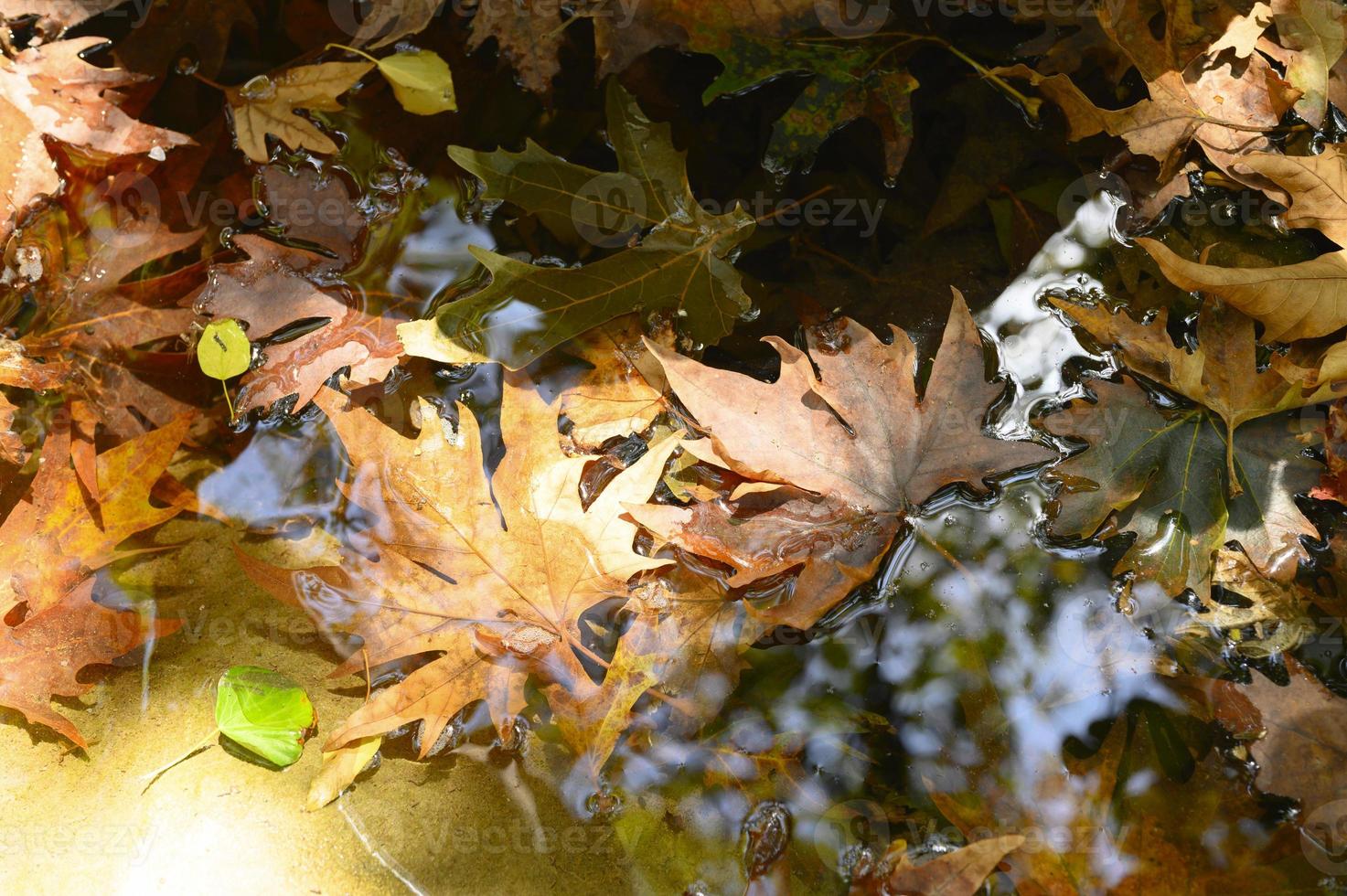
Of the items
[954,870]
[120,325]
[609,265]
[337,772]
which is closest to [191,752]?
[337,772]

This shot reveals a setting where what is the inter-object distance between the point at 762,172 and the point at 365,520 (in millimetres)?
952

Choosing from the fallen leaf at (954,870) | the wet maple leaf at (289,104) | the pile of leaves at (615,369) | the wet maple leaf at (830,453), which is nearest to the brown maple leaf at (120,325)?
the pile of leaves at (615,369)

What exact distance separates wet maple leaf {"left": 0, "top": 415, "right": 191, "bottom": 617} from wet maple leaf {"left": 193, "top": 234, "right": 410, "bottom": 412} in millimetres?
192

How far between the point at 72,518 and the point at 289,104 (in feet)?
2.78

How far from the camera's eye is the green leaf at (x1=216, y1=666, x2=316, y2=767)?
1301mm

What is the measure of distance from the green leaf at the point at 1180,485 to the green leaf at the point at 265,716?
125 centimetres

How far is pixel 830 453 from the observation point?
1.30 meters

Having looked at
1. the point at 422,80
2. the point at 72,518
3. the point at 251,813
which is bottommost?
the point at 251,813

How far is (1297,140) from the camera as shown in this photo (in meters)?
1.42

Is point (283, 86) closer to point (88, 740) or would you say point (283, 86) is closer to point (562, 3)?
point (562, 3)

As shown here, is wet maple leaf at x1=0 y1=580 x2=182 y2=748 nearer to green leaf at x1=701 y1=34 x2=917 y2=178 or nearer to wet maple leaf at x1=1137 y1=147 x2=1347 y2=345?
green leaf at x1=701 y1=34 x2=917 y2=178

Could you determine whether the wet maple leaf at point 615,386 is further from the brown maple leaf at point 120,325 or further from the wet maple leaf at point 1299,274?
the wet maple leaf at point 1299,274

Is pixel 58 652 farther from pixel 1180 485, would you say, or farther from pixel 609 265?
pixel 1180 485

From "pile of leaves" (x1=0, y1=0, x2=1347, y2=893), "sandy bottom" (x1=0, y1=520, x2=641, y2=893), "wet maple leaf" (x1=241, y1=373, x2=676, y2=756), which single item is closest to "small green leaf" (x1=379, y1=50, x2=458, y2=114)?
"pile of leaves" (x1=0, y1=0, x2=1347, y2=893)
